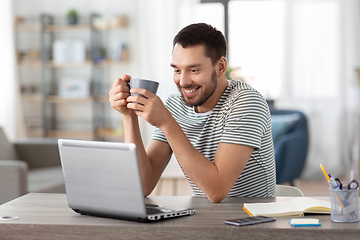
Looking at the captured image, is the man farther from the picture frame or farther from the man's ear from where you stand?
the picture frame

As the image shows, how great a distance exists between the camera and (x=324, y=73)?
15.8 feet

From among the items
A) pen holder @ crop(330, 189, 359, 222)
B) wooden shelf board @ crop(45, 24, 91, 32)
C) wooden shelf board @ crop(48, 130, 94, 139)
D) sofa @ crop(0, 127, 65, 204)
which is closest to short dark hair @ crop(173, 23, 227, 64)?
pen holder @ crop(330, 189, 359, 222)

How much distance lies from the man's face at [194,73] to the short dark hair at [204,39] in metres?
0.01

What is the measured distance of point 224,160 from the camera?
4.31 ft

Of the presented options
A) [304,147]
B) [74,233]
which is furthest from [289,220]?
[304,147]

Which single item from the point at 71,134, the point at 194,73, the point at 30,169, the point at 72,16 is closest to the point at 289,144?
the point at 30,169

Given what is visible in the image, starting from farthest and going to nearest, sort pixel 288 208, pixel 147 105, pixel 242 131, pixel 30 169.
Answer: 1. pixel 30 169
2. pixel 242 131
3. pixel 147 105
4. pixel 288 208

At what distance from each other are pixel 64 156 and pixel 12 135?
169 inches

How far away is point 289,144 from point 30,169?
1898 millimetres

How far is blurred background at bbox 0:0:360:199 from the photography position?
4781 mm

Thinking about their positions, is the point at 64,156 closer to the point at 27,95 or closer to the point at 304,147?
the point at 304,147

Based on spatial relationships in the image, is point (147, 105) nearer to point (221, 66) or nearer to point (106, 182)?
point (106, 182)

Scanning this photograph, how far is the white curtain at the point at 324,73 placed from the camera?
476 centimetres

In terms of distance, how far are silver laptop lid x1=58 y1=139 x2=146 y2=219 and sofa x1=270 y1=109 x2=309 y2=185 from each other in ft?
7.59
